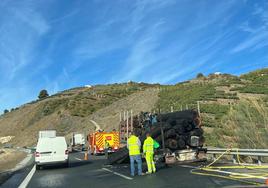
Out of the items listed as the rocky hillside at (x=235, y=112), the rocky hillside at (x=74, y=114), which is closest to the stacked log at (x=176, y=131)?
the rocky hillside at (x=235, y=112)

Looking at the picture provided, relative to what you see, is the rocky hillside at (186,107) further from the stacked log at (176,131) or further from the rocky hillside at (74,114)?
the stacked log at (176,131)

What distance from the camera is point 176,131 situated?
20.8 metres

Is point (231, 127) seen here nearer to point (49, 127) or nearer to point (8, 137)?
point (49, 127)

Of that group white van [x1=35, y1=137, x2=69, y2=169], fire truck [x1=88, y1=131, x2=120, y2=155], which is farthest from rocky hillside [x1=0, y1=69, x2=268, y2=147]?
white van [x1=35, y1=137, x2=69, y2=169]

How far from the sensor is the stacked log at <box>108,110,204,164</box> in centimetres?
2053

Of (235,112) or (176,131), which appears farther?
(235,112)

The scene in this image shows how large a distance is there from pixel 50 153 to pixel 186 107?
20.1 metres

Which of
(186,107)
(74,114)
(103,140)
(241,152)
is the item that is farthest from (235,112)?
(74,114)

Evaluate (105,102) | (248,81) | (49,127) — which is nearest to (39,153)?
(248,81)

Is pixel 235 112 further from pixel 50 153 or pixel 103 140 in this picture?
pixel 103 140

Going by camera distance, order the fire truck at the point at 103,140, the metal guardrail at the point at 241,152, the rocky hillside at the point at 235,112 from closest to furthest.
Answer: the metal guardrail at the point at 241,152 → the rocky hillside at the point at 235,112 → the fire truck at the point at 103,140

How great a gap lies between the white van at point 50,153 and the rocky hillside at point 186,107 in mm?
9699

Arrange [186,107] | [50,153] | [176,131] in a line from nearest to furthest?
[176,131], [50,153], [186,107]

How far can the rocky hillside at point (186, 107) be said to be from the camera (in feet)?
68.5
